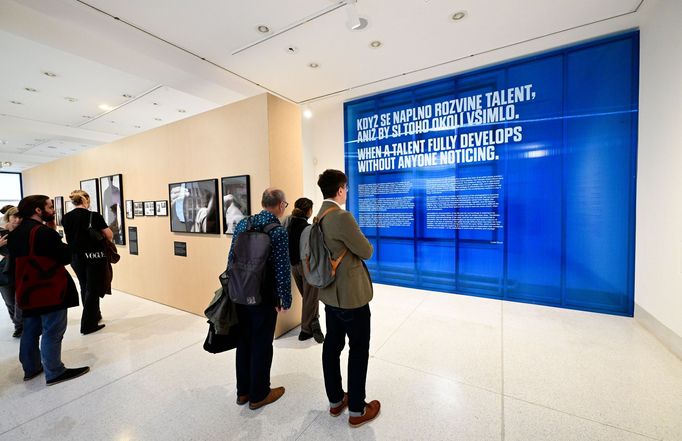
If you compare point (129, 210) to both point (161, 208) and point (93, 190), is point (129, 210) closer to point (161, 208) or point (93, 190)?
point (161, 208)

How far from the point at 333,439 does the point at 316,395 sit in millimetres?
472

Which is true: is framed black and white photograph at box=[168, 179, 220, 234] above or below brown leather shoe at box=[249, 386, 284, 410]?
above

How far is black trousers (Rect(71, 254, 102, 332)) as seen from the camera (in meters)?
3.48

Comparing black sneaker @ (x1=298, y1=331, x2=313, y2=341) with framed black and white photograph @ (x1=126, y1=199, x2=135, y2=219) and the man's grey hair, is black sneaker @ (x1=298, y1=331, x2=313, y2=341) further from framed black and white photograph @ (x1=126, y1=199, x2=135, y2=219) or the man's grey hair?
framed black and white photograph @ (x1=126, y1=199, x2=135, y2=219)

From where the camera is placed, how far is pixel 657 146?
3.07 m

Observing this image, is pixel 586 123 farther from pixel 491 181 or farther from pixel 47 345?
pixel 47 345

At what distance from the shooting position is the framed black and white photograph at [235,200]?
3.31 metres

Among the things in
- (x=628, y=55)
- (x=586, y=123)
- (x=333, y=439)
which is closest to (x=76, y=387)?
(x=333, y=439)

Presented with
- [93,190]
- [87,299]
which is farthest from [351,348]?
[93,190]

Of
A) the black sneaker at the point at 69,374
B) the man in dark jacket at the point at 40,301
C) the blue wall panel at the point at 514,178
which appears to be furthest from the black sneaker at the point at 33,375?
the blue wall panel at the point at 514,178

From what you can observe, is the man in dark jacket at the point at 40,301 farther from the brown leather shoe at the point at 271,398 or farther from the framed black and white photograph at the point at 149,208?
the brown leather shoe at the point at 271,398

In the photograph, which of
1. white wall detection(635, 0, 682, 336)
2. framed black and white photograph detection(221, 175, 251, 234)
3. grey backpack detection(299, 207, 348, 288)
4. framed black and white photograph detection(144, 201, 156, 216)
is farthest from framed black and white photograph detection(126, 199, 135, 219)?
white wall detection(635, 0, 682, 336)

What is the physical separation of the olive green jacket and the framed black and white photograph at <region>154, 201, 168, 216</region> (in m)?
3.48

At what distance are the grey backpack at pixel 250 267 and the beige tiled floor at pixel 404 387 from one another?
0.93 metres
